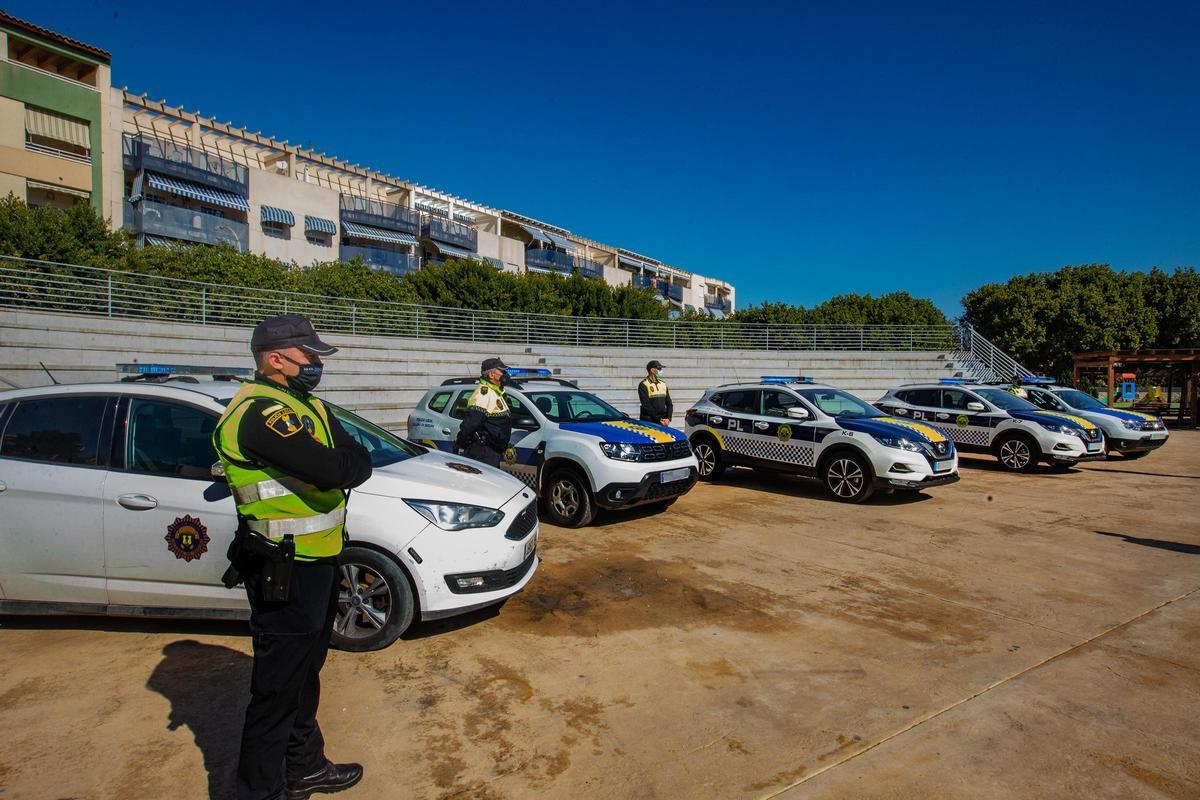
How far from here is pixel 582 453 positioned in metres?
6.99

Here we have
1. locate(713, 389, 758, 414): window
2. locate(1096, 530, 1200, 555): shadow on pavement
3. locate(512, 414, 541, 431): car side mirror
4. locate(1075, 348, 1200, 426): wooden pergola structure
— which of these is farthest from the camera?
locate(1075, 348, 1200, 426): wooden pergola structure

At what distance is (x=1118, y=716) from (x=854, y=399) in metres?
7.05

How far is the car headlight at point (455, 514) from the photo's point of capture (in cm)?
388

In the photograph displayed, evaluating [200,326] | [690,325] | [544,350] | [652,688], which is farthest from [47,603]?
[690,325]

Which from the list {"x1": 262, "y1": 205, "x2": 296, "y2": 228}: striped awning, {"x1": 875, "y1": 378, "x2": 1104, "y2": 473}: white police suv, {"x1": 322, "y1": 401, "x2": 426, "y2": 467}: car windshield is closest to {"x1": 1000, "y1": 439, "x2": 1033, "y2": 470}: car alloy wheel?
{"x1": 875, "y1": 378, "x2": 1104, "y2": 473}: white police suv

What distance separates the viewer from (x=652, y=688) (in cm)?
350

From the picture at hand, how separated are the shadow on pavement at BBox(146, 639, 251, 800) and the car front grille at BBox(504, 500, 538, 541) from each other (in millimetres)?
1623

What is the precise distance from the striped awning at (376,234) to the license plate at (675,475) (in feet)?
137

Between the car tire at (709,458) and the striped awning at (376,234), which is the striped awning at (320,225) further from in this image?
the car tire at (709,458)

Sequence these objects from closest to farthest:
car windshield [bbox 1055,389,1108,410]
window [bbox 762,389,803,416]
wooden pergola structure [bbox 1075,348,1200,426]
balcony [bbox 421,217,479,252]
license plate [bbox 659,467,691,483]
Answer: license plate [bbox 659,467,691,483], window [bbox 762,389,803,416], car windshield [bbox 1055,389,1108,410], wooden pergola structure [bbox 1075,348,1200,426], balcony [bbox 421,217,479,252]

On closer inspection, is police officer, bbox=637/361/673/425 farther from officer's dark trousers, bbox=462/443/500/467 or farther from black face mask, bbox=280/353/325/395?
black face mask, bbox=280/353/325/395

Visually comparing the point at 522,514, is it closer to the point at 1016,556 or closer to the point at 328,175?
the point at 1016,556

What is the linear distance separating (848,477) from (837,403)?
1.35 metres

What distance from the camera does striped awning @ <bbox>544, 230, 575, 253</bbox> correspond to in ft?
201
